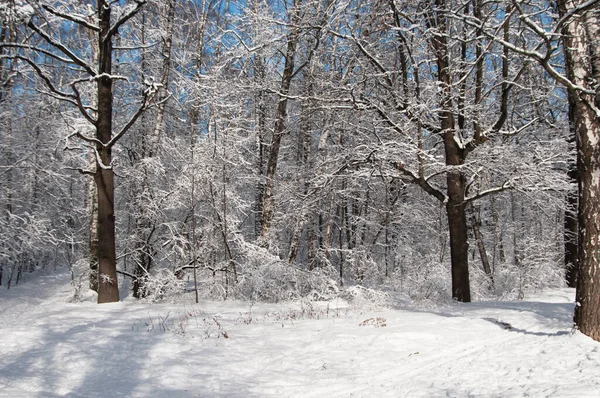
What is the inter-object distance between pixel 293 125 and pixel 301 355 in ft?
29.9

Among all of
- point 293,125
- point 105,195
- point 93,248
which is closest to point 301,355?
point 105,195

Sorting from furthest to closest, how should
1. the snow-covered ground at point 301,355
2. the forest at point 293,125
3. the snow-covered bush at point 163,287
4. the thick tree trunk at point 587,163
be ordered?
the snow-covered bush at point 163,287 < the forest at point 293,125 < the thick tree trunk at point 587,163 < the snow-covered ground at point 301,355

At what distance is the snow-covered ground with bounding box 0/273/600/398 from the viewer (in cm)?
423

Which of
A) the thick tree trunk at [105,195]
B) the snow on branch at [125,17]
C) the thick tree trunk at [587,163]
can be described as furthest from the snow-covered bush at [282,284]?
the snow on branch at [125,17]

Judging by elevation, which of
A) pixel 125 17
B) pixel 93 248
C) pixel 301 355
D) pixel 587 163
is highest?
pixel 125 17

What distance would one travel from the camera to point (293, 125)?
527 inches

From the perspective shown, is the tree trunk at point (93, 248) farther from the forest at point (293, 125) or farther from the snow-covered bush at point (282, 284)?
the snow-covered bush at point (282, 284)

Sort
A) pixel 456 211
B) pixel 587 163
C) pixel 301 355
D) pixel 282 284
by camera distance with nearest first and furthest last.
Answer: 1. pixel 587 163
2. pixel 301 355
3. pixel 456 211
4. pixel 282 284

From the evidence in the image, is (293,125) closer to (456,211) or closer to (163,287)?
(456,211)

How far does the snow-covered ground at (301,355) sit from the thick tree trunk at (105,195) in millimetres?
1399

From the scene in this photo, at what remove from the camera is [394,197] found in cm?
1894

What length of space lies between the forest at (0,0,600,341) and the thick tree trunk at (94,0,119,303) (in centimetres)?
3

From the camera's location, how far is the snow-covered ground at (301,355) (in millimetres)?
4230

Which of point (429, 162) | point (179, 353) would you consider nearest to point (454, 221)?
point (429, 162)
